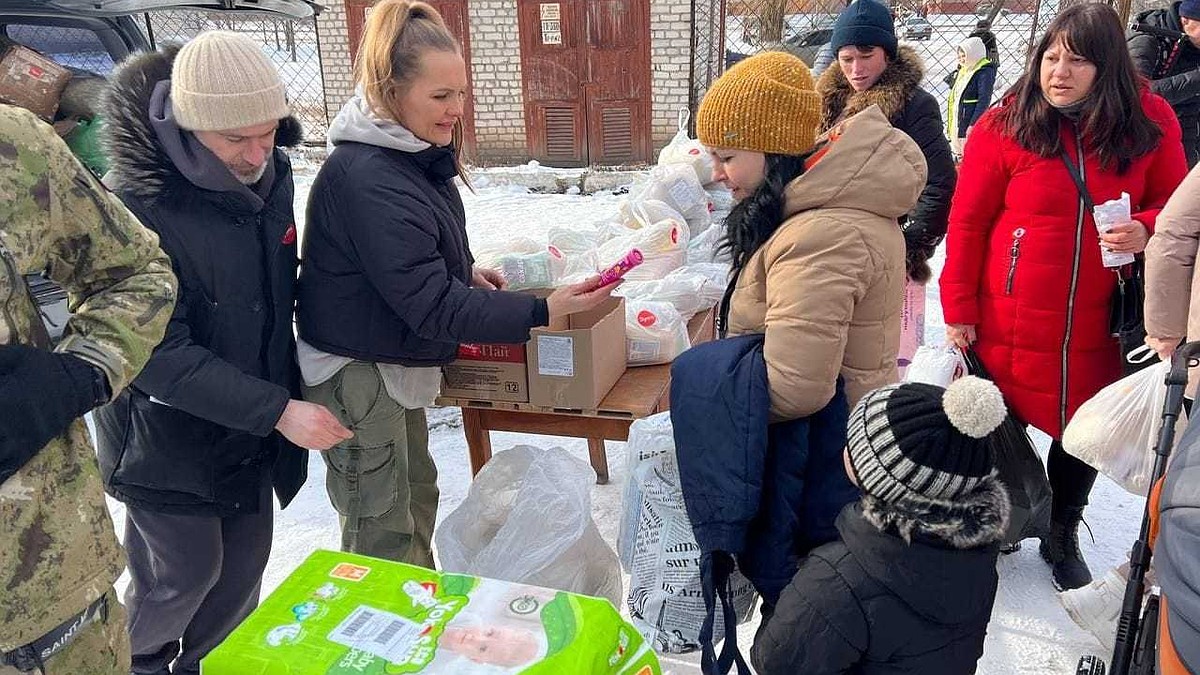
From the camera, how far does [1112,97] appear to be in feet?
7.87

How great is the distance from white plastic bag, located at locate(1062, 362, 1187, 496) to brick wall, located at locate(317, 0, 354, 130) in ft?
35.2

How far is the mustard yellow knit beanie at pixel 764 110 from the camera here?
1.81 m

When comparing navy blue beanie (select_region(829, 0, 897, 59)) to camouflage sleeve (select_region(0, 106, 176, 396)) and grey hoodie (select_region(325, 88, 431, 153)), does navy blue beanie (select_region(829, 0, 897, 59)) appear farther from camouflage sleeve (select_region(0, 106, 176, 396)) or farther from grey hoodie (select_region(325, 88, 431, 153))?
camouflage sleeve (select_region(0, 106, 176, 396))

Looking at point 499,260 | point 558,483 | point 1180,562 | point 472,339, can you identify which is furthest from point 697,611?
point 499,260

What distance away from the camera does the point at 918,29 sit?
1323 cm

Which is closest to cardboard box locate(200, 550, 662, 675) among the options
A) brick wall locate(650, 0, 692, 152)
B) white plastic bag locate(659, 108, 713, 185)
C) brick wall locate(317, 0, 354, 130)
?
white plastic bag locate(659, 108, 713, 185)

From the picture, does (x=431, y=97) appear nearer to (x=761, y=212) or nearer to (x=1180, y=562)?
(x=761, y=212)

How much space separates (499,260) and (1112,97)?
1.90 metres

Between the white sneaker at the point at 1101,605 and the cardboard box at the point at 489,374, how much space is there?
1674 mm

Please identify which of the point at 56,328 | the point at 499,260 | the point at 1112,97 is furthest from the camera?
the point at 499,260

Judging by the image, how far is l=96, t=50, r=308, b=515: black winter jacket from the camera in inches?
71.2

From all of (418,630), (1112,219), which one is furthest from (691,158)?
(418,630)

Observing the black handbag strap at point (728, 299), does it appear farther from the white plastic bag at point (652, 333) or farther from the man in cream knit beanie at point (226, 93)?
the man in cream knit beanie at point (226, 93)

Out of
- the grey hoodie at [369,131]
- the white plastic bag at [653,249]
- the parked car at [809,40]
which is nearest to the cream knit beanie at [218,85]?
the grey hoodie at [369,131]
